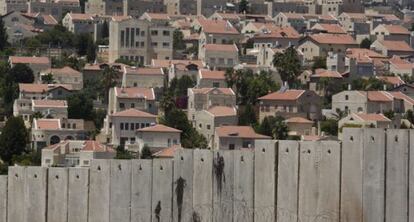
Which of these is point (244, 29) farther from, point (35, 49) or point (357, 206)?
point (357, 206)

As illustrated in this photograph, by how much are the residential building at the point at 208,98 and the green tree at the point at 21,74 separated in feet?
33.1

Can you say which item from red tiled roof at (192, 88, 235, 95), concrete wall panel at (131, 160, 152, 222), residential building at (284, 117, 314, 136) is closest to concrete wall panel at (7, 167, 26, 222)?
concrete wall panel at (131, 160, 152, 222)

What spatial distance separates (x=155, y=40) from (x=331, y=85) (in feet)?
64.2

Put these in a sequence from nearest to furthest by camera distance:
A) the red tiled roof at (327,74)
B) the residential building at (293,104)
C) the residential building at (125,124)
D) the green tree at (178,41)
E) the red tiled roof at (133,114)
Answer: the residential building at (125,124) → the red tiled roof at (133,114) → the residential building at (293,104) → the red tiled roof at (327,74) → the green tree at (178,41)

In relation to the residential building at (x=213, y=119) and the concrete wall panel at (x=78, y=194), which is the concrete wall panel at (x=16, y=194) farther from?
the residential building at (x=213, y=119)

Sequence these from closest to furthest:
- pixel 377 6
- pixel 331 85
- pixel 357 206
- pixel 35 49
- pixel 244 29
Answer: pixel 357 206
pixel 331 85
pixel 35 49
pixel 244 29
pixel 377 6

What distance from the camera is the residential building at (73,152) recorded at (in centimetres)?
7938

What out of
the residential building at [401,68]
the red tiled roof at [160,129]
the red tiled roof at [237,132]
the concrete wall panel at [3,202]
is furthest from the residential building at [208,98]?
Result: the concrete wall panel at [3,202]

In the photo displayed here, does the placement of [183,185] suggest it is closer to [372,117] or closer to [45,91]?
[372,117]

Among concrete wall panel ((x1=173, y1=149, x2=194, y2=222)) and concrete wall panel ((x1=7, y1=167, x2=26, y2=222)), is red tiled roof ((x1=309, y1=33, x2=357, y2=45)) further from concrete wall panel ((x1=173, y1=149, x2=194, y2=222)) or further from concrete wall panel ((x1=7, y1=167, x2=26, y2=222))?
concrete wall panel ((x1=173, y1=149, x2=194, y2=222))

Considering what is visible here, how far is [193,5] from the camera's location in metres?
154

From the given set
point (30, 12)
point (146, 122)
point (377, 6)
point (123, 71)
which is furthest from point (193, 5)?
point (146, 122)

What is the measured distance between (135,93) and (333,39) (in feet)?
87.1

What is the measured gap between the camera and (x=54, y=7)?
149m
